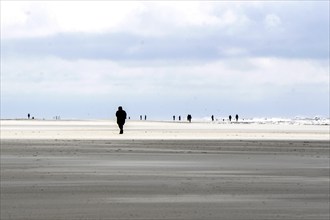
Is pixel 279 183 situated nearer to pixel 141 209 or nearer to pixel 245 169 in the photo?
A: pixel 245 169

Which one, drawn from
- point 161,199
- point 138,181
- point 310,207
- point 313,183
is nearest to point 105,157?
point 138,181

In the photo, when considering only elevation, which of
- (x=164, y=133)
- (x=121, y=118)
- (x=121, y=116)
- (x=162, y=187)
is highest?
(x=121, y=116)

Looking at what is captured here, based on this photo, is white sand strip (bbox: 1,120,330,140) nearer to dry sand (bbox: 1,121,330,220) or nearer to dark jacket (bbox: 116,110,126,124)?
dark jacket (bbox: 116,110,126,124)

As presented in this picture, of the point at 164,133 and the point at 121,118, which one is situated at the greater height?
the point at 121,118

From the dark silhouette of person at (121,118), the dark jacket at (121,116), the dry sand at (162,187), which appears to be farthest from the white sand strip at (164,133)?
the dry sand at (162,187)

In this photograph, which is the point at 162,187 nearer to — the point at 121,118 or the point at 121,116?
the point at 121,118

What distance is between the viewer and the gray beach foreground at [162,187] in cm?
1327

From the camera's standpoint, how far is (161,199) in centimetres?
1494

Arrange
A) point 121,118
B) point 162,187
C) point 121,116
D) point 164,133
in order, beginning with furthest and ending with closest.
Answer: point 164,133 < point 121,116 < point 121,118 < point 162,187

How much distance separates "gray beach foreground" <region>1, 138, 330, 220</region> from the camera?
13.3m

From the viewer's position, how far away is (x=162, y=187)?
56.0 ft

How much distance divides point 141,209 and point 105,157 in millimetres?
13637

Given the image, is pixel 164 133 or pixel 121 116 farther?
pixel 164 133

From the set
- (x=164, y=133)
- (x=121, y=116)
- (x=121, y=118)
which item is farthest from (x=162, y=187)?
(x=164, y=133)
